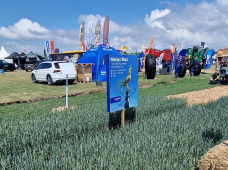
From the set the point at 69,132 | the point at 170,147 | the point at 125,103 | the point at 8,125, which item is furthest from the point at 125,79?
the point at 8,125

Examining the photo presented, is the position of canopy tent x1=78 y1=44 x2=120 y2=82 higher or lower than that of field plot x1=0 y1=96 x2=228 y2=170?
higher

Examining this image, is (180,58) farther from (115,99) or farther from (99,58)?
(115,99)

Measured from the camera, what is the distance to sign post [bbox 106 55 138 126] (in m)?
4.07

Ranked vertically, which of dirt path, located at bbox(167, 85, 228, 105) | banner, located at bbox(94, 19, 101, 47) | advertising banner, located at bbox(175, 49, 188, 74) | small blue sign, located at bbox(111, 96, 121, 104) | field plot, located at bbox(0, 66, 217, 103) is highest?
banner, located at bbox(94, 19, 101, 47)

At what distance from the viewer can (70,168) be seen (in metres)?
2.18

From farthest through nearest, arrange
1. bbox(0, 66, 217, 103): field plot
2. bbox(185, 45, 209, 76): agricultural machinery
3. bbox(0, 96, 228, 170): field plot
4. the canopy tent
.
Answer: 1. bbox(185, 45, 209, 76): agricultural machinery
2. the canopy tent
3. bbox(0, 66, 217, 103): field plot
4. bbox(0, 96, 228, 170): field plot

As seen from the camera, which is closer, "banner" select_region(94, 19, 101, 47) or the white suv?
the white suv

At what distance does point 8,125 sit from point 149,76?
44.4 feet

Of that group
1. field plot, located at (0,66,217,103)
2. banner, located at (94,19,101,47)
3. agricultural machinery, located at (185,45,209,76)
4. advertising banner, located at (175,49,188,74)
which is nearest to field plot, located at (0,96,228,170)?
field plot, located at (0,66,217,103)

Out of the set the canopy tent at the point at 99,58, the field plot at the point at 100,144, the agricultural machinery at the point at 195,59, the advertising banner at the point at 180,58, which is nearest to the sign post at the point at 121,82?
the field plot at the point at 100,144

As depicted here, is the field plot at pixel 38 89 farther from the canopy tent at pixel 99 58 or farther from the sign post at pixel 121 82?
Answer: the sign post at pixel 121 82

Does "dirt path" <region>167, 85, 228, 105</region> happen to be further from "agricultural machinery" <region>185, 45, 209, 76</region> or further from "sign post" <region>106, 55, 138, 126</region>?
"agricultural machinery" <region>185, 45, 209, 76</region>

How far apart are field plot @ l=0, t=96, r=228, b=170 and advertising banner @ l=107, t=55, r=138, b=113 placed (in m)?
0.58

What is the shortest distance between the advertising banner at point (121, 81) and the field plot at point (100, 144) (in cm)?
58
